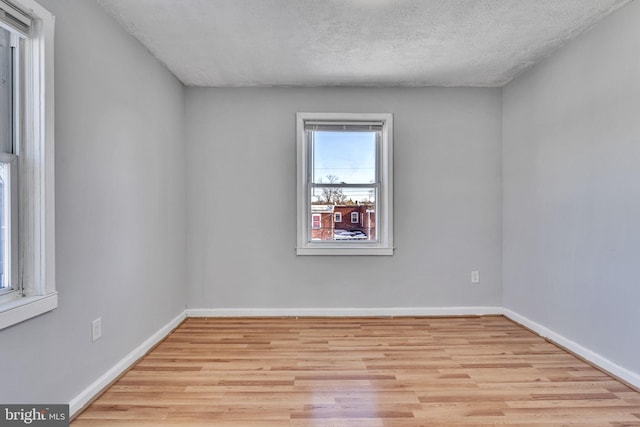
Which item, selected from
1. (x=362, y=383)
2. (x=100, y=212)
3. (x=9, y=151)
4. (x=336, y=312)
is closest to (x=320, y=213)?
(x=336, y=312)

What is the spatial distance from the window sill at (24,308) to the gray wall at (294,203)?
1.94 m

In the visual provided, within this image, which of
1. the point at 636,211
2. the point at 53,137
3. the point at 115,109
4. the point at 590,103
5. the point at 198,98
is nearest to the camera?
the point at 53,137

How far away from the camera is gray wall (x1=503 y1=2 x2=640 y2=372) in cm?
228

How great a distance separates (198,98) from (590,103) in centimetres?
347

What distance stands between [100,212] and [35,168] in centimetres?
55

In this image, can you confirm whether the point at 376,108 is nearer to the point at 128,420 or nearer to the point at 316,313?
the point at 316,313

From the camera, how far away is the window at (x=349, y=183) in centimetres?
372

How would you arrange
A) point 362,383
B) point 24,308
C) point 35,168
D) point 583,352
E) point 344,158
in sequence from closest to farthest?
point 24,308 → point 35,168 → point 362,383 → point 583,352 → point 344,158

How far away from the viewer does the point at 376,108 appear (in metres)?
3.73

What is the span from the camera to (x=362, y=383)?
2291 mm

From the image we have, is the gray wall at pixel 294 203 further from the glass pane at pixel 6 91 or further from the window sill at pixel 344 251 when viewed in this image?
the glass pane at pixel 6 91

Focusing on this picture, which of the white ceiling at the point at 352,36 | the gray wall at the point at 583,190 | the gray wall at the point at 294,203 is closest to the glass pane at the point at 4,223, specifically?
the white ceiling at the point at 352,36

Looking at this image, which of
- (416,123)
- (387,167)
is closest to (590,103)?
(416,123)

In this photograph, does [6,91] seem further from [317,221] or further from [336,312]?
[336,312]
